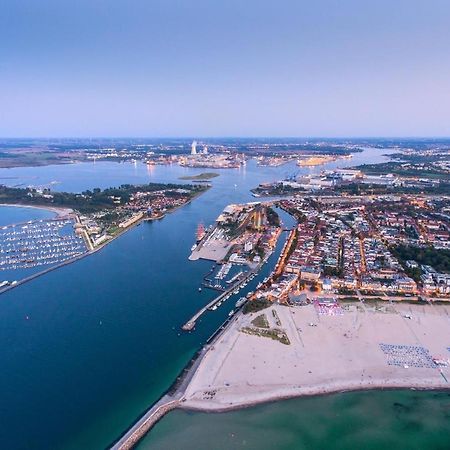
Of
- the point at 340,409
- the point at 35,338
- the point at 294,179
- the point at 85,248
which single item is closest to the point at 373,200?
the point at 294,179

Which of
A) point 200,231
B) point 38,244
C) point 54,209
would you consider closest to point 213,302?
point 200,231

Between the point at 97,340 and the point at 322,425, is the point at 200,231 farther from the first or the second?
the point at 322,425

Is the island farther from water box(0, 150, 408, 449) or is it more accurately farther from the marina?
the marina

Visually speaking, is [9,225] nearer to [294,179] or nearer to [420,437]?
[420,437]

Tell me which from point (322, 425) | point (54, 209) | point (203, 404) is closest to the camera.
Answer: point (322, 425)

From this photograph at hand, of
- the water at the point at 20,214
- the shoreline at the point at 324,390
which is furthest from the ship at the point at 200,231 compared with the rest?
the shoreline at the point at 324,390

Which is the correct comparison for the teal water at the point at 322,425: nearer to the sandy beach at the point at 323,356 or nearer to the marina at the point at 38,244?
the sandy beach at the point at 323,356

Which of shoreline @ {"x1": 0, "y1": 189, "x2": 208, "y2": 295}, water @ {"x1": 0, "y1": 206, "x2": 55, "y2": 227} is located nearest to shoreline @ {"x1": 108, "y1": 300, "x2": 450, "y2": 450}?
shoreline @ {"x1": 0, "y1": 189, "x2": 208, "y2": 295}
